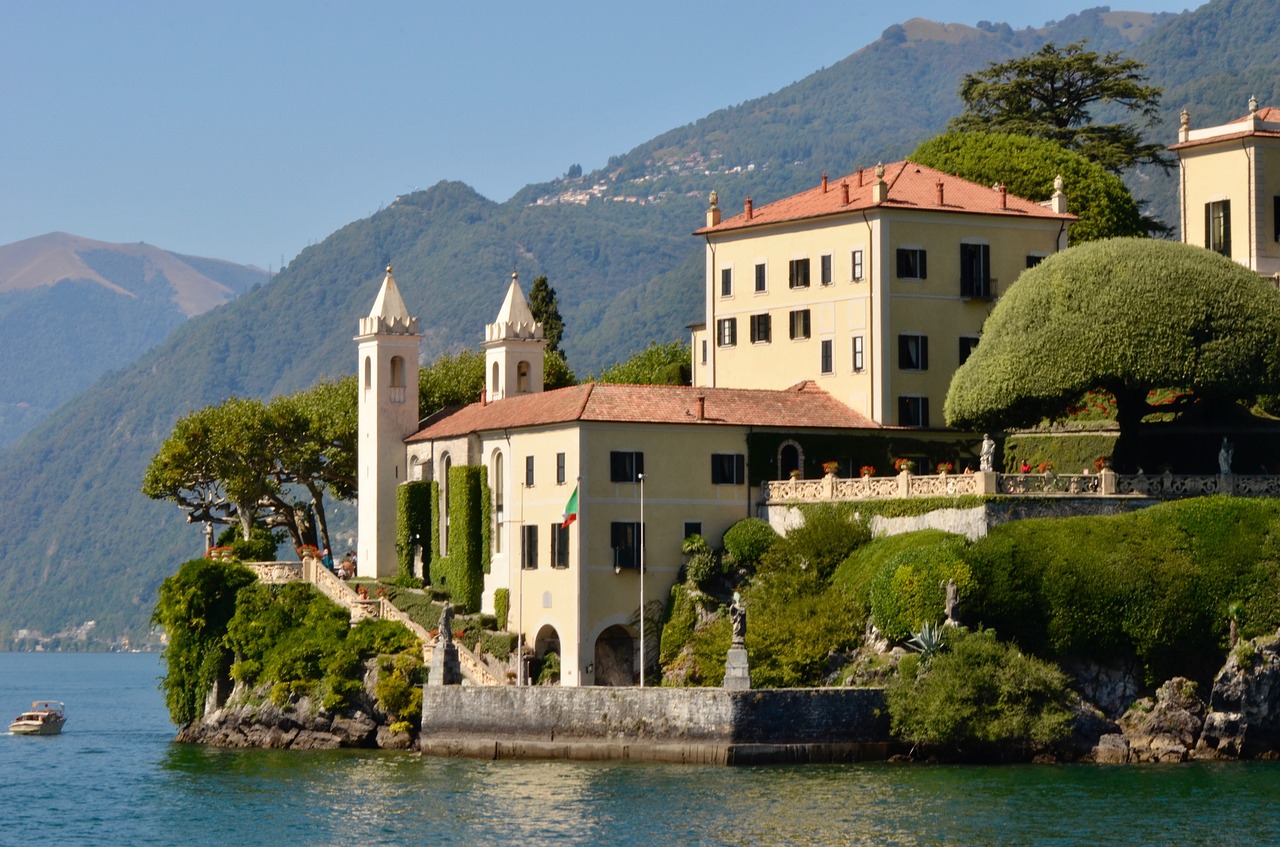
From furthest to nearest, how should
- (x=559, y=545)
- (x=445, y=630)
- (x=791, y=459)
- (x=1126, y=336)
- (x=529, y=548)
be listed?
(x=791, y=459)
(x=529, y=548)
(x=559, y=545)
(x=445, y=630)
(x=1126, y=336)

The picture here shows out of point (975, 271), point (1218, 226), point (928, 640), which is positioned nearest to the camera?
point (928, 640)

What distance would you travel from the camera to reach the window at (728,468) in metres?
72.6

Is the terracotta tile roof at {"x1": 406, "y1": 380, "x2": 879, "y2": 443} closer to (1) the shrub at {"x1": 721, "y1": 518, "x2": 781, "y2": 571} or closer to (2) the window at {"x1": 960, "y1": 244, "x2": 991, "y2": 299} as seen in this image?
(1) the shrub at {"x1": 721, "y1": 518, "x2": 781, "y2": 571}

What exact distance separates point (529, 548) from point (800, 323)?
539 inches

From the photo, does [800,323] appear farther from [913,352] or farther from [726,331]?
[913,352]

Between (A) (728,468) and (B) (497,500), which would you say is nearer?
(A) (728,468)

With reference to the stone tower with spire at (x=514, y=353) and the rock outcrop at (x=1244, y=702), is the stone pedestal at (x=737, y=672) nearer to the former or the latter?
the rock outcrop at (x=1244, y=702)

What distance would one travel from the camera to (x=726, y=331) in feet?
272

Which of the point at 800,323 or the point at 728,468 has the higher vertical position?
the point at 800,323

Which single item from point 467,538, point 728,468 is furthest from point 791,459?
point 467,538

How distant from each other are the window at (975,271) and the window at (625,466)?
14.5 meters

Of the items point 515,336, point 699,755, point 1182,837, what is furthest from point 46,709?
point 1182,837

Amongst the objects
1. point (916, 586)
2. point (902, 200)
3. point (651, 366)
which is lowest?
point (916, 586)

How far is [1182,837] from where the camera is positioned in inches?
1954
